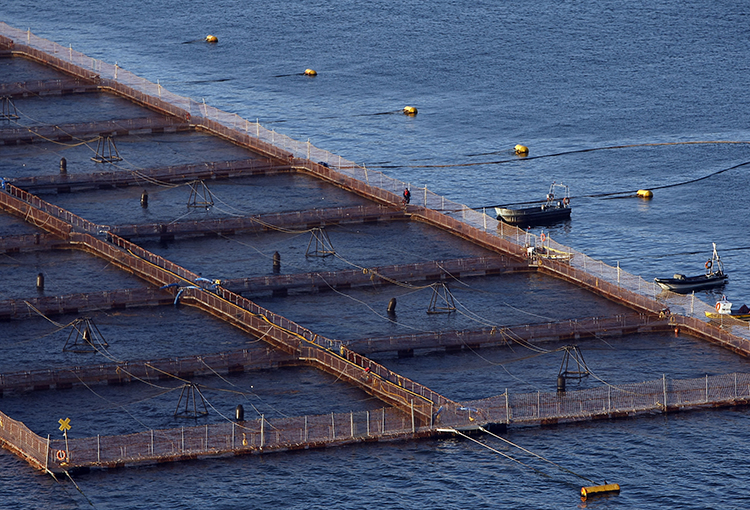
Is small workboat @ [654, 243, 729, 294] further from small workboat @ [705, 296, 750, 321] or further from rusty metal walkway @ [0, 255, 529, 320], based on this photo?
rusty metal walkway @ [0, 255, 529, 320]

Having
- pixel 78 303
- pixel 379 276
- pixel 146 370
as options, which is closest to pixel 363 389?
pixel 146 370

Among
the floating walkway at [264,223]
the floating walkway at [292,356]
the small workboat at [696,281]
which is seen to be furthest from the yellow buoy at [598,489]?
the floating walkway at [264,223]

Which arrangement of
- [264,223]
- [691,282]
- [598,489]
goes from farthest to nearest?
[264,223] → [691,282] → [598,489]

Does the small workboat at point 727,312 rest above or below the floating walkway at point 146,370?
above

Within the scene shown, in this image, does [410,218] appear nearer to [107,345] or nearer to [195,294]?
[195,294]

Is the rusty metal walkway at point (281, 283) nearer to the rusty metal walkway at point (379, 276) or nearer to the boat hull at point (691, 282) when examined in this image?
the rusty metal walkway at point (379, 276)

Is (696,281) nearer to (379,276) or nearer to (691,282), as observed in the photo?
(691,282)

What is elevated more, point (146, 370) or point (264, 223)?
point (264, 223)
